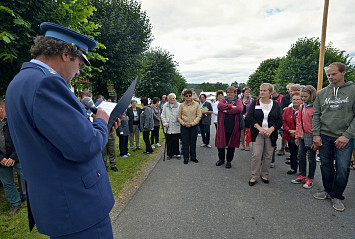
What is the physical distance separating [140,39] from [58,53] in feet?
45.7

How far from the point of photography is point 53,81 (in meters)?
1.13

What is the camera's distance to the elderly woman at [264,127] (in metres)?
4.40

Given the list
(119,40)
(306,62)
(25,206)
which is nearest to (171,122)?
Answer: (25,206)

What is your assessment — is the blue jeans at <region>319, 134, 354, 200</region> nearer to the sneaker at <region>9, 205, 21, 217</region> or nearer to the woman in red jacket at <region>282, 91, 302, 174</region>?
the woman in red jacket at <region>282, 91, 302, 174</region>

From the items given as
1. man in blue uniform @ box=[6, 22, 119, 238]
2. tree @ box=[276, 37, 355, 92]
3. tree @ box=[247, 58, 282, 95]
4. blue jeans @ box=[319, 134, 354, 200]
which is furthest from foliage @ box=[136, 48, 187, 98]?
tree @ box=[247, 58, 282, 95]

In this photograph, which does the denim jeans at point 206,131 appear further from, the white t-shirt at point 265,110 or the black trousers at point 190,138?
the white t-shirt at point 265,110

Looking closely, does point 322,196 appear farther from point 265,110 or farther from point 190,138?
point 190,138

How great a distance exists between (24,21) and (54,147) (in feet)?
11.4

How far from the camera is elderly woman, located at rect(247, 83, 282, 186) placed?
4398 mm

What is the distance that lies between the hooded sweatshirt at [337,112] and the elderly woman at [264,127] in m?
0.86

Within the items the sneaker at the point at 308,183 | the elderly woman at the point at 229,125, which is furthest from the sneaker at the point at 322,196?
the elderly woman at the point at 229,125

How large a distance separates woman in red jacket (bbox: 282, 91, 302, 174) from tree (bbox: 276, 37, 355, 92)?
16898mm

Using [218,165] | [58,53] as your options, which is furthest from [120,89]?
[58,53]

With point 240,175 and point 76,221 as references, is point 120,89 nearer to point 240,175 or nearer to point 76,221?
point 240,175
